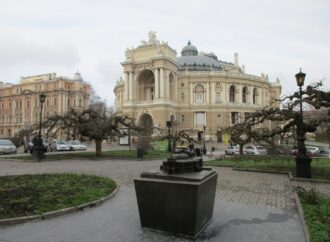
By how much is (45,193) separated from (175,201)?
5014mm

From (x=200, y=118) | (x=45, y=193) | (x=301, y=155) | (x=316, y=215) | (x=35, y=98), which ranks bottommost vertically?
(x=316, y=215)

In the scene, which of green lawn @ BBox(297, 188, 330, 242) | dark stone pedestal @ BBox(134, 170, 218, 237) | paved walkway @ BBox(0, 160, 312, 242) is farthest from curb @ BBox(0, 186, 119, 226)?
green lawn @ BBox(297, 188, 330, 242)

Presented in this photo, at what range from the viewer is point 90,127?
86.1 ft

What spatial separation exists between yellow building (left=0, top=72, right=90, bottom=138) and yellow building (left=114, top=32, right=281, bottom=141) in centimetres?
2170

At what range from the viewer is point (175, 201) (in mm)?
6133

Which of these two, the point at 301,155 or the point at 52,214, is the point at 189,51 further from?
the point at 52,214

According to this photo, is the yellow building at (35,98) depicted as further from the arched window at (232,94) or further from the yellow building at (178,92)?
the arched window at (232,94)

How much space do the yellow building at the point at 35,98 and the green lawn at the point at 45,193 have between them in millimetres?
78999

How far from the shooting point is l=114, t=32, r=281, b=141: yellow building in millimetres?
69750

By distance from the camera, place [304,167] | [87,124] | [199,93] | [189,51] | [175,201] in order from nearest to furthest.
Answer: [175,201] < [304,167] < [87,124] < [199,93] < [189,51]

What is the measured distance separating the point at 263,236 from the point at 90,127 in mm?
21653

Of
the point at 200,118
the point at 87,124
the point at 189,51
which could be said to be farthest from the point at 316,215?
the point at 189,51

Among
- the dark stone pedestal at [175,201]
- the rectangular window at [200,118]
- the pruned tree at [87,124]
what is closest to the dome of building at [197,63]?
the rectangular window at [200,118]

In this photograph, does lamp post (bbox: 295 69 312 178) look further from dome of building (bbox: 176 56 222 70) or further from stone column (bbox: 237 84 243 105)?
dome of building (bbox: 176 56 222 70)
